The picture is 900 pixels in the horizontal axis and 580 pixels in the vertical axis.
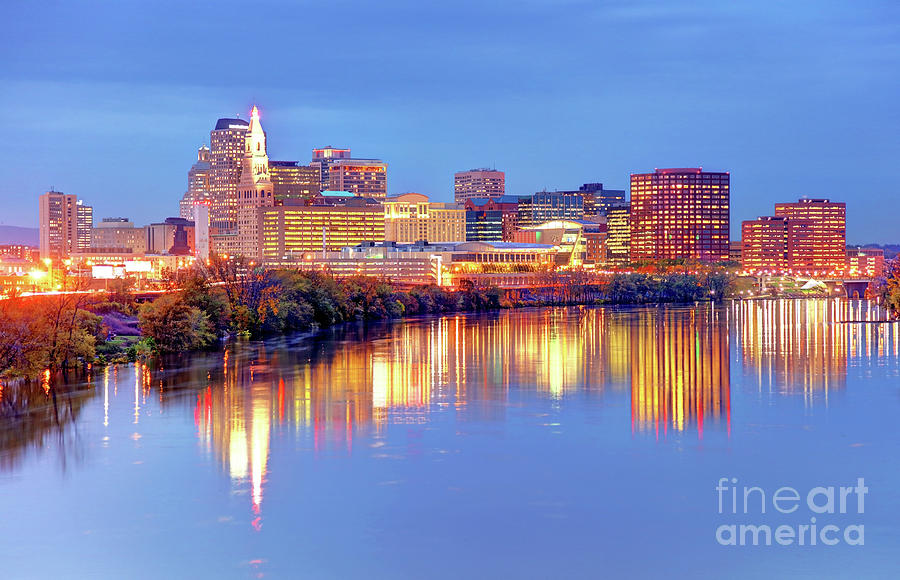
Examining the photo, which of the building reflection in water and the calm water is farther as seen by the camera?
the building reflection in water

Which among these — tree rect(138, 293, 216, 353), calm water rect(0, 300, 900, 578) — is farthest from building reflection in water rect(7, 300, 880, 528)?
tree rect(138, 293, 216, 353)

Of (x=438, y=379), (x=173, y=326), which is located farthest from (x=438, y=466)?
(x=173, y=326)

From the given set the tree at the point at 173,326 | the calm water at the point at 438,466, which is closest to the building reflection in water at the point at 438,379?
the calm water at the point at 438,466

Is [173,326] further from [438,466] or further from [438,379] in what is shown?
[438,466]

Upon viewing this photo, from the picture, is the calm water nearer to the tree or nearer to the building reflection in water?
the building reflection in water

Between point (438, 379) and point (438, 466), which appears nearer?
point (438, 466)

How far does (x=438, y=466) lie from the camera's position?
3281 centimetres

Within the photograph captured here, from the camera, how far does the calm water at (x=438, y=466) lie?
81.4 feet

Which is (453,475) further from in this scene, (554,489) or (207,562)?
(207,562)

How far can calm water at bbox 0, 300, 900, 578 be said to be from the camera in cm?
2481

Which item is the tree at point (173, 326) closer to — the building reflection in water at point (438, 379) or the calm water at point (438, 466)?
the building reflection in water at point (438, 379)

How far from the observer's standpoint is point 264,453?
34656 mm

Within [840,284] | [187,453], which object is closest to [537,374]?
[187,453]

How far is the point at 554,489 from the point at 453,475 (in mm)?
3023
